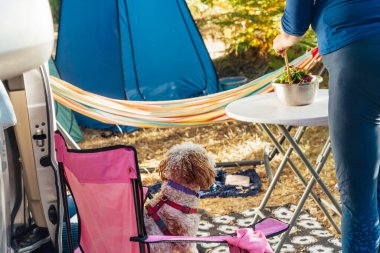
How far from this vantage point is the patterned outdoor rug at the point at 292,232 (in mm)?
3424

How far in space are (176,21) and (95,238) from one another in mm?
4354

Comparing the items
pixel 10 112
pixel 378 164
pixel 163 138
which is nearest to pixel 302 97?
pixel 378 164

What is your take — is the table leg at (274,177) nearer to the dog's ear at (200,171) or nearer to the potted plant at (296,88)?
the potted plant at (296,88)

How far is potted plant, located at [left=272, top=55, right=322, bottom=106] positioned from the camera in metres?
3.05

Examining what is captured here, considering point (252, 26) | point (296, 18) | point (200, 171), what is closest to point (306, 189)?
point (200, 171)

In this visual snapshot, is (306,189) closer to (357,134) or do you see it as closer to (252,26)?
(357,134)

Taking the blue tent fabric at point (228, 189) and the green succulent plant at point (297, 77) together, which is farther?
the blue tent fabric at point (228, 189)

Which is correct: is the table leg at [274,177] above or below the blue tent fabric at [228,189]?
above

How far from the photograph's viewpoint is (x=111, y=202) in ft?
7.58

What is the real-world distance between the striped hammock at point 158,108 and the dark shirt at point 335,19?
1859mm

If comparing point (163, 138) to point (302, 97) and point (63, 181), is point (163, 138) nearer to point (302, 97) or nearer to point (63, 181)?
point (302, 97)

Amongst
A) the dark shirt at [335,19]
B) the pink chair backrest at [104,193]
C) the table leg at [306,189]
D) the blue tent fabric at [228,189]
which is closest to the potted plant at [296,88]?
the table leg at [306,189]

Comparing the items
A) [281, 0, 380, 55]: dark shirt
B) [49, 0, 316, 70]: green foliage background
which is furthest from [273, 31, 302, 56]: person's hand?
[49, 0, 316, 70]: green foliage background

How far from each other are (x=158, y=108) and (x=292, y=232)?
1428mm
